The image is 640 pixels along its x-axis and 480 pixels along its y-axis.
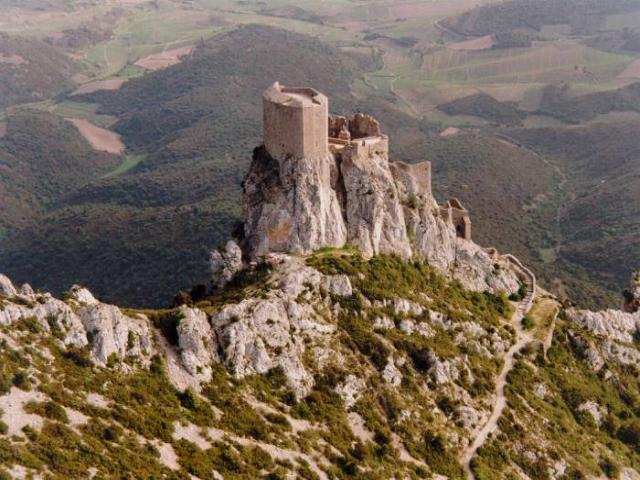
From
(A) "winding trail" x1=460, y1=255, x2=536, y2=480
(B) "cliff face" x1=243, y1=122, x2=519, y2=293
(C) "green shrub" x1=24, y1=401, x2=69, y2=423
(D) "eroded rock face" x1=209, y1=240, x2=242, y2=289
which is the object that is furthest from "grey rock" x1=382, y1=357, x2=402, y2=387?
(C) "green shrub" x1=24, y1=401, x2=69, y2=423

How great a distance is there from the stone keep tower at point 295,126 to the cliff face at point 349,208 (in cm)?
71

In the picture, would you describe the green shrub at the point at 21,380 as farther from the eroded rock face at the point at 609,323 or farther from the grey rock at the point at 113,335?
the eroded rock face at the point at 609,323

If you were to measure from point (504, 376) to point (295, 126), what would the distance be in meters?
25.7

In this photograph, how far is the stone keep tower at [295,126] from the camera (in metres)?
66.9

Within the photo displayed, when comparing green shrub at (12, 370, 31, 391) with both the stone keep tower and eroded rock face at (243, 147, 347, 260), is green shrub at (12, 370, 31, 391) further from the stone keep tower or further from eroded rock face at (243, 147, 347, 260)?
the stone keep tower

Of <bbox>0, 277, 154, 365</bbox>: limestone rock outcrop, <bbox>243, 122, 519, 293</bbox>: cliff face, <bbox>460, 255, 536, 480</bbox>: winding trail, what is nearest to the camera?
<bbox>0, 277, 154, 365</bbox>: limestone rock outcrop

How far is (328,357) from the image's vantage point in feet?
194

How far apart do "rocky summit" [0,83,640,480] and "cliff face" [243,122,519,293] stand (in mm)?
157

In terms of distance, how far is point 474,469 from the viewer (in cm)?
5912

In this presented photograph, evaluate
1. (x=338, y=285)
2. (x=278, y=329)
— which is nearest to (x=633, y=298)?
(x=338, y=285)

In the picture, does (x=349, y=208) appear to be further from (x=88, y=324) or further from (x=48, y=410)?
(x=48, y=410)

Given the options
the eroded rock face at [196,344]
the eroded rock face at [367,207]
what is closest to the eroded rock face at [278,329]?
the eroded rock face at [196,344]

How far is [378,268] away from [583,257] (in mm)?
125554

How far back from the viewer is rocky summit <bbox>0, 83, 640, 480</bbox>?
150 ft
